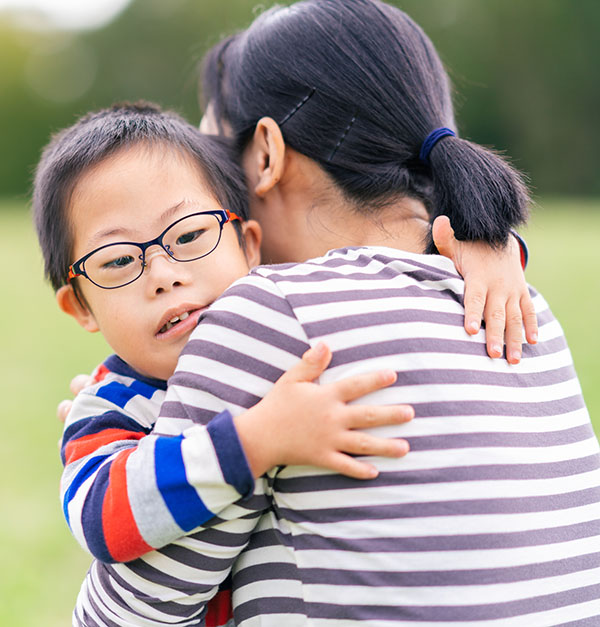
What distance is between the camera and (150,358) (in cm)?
172

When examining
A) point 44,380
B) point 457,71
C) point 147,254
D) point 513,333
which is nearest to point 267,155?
point 147,254

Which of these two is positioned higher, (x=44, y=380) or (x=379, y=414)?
(x=44, y=380)

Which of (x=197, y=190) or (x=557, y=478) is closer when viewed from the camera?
(x=557, y=478)

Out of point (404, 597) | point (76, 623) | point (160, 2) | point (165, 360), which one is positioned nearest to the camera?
point (404, 597)

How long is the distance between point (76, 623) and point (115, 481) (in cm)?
40

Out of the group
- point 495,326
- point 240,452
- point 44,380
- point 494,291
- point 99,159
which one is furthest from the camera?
point 44,380

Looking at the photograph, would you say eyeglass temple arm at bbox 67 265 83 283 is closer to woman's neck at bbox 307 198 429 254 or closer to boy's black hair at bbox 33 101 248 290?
boy's black hair at bbox 33 101 248 290

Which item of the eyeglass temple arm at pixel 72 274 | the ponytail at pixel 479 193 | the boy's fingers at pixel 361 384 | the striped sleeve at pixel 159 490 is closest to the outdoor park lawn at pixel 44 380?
the ponytail at pixel 479 193

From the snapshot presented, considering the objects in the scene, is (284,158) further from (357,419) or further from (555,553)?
(555,553)

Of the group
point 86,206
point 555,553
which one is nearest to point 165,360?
point 86,206

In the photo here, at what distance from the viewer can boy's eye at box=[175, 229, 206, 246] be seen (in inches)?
67.5

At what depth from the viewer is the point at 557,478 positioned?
135 cm

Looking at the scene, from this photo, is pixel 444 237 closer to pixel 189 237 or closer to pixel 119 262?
pixel 189 237

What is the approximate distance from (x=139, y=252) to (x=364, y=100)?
1.94 feet
